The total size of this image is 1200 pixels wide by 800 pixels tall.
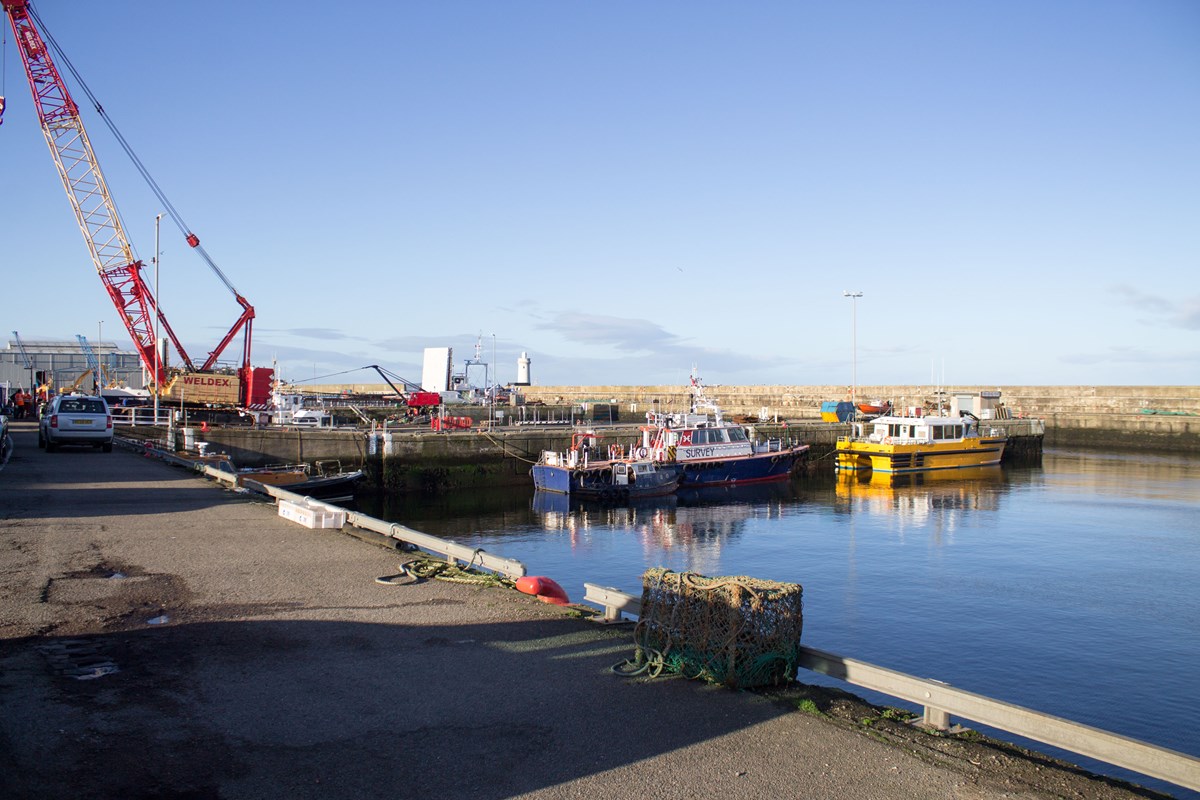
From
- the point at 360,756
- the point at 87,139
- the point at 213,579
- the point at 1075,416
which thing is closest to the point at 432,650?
the point at 360,756

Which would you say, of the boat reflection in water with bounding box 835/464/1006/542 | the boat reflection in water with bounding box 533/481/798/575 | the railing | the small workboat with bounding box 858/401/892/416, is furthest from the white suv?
the small workboat with bounding box 858/401/892/416

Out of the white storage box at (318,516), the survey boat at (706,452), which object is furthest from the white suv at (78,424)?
the survey boat at (706,452)

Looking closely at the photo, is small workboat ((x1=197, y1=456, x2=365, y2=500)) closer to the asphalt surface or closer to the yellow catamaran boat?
the asphalt surface

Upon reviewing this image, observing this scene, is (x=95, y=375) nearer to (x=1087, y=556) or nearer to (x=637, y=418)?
(x=637, y=418)

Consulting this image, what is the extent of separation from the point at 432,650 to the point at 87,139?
5566 centimetres

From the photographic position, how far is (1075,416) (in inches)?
2667

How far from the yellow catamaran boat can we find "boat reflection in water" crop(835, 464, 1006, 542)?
480 millimetres

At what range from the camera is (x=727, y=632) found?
23.7 ft

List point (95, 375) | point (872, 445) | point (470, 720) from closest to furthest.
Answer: point (470, 720), point (872, 445), point (95, 375)

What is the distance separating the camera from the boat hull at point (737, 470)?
40.2 m

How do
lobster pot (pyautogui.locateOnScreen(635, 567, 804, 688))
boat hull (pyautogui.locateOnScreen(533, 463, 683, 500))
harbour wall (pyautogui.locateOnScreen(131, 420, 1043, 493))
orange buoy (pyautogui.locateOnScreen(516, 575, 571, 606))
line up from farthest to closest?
harbour wall (pyautogui.locateOnScreen(131, 420, 1043, 493)) → boat hull (pyautogui.locateOnScreen(533, 463, 683, 500)) → orange buoy (pyautogui.locateOnScreen(516, 575, 571, 606)) → lobster pot (pyautogui.locateOnScreen(635, 567, 804, 688))

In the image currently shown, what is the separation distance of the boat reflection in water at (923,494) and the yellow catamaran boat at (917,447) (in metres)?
0.48

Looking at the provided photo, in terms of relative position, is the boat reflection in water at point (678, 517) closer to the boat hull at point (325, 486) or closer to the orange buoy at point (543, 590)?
the boat hull at point (325, 486)

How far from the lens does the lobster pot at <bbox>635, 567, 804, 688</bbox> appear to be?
7176 mm
